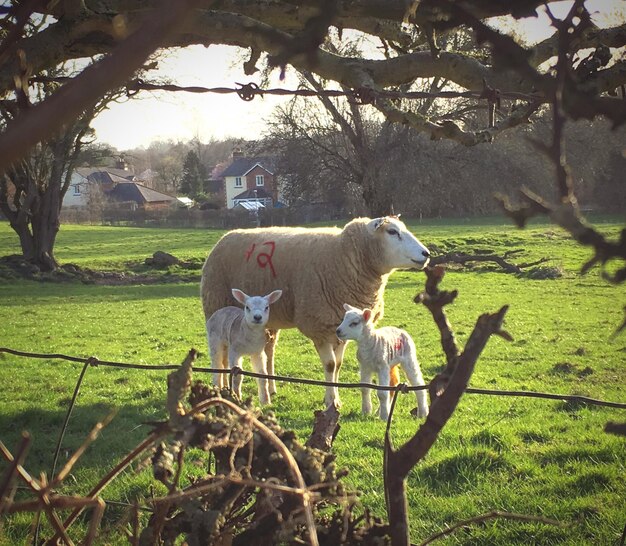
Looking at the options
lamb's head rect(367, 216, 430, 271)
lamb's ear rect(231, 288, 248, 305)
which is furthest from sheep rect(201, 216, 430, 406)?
lamb's ear rect(231, 288, 248, 305)

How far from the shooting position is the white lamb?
624 cm

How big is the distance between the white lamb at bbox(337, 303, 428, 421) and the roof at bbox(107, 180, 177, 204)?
250 feet

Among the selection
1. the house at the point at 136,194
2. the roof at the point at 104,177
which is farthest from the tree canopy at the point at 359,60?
the roof at the point at 104,177

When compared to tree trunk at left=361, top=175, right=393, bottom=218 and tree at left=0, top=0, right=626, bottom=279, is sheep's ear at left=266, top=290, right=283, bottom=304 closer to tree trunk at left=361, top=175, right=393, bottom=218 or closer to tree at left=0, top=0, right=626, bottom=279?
tree at left=0, top=0, right=626, bottom=279

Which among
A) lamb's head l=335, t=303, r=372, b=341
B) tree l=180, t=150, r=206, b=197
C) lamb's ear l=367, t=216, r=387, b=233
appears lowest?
lamb's head l=335, t=303, r=372, b=341

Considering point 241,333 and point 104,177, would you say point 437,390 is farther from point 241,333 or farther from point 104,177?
point 104,177

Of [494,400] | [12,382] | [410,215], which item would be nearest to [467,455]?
[494,400]

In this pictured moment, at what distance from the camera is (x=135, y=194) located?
268 feet

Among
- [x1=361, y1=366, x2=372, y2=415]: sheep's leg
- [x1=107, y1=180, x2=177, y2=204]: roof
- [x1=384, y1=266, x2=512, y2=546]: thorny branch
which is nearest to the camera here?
[x1=384, y1=266, x2=512, y2=546]: thorny branch

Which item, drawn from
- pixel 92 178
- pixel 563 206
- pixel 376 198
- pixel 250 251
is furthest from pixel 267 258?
pixel 92 178

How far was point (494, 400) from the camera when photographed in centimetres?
689

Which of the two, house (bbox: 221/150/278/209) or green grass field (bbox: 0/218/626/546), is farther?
house (bbox: 221/150/278/209)

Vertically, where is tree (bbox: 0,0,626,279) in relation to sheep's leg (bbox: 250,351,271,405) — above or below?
above

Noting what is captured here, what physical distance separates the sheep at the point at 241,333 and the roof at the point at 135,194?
74889 millimetres
